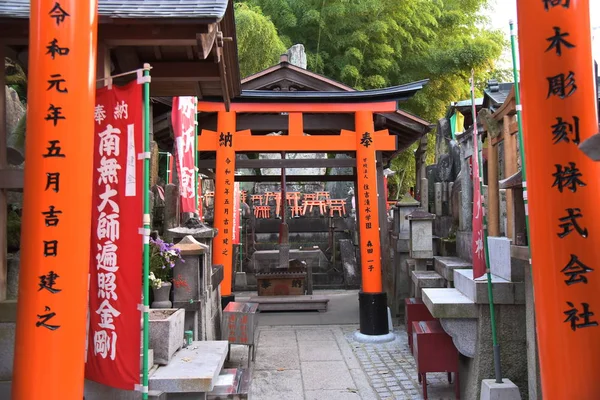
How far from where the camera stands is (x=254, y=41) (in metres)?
16.2

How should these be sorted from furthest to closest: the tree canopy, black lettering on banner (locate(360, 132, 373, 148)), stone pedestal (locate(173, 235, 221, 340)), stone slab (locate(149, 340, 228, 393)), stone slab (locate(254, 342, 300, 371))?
the tree canopy → black lettering on banner (locate(360, 132, 373, 148)) → stone slab (locate(254, 342, 300, 371)) → stone pedestal (locate(173, 235, 221, 340)) → stone slab (locate(149, 340, 228, 393))

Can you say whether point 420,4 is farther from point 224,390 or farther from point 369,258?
point 224,390

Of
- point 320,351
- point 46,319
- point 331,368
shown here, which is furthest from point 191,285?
point 320,351

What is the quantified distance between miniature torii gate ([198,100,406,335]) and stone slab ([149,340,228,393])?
4.79 meters

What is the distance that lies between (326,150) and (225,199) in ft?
7.48

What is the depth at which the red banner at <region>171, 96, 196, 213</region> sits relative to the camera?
720cm

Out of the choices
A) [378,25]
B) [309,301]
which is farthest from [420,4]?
[309,301]

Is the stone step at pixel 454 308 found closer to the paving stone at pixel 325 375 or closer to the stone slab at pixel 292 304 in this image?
the paving stone at pixel 325 375

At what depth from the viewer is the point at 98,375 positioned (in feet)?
11.9

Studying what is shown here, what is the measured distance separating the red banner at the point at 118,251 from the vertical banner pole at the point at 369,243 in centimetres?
677

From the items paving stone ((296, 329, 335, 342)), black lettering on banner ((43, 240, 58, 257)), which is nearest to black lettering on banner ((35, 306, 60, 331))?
black lettering on banner ((43, 240, 58, 257))

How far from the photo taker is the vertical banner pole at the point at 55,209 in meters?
2.99

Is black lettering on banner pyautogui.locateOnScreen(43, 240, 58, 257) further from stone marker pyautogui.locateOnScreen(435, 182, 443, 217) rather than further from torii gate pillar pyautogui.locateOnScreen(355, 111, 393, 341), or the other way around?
stone marker pyautogui.locateOnScreen(435, 182, 443, 217)

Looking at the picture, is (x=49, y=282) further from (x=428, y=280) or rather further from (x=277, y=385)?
(x=428, y=280)
